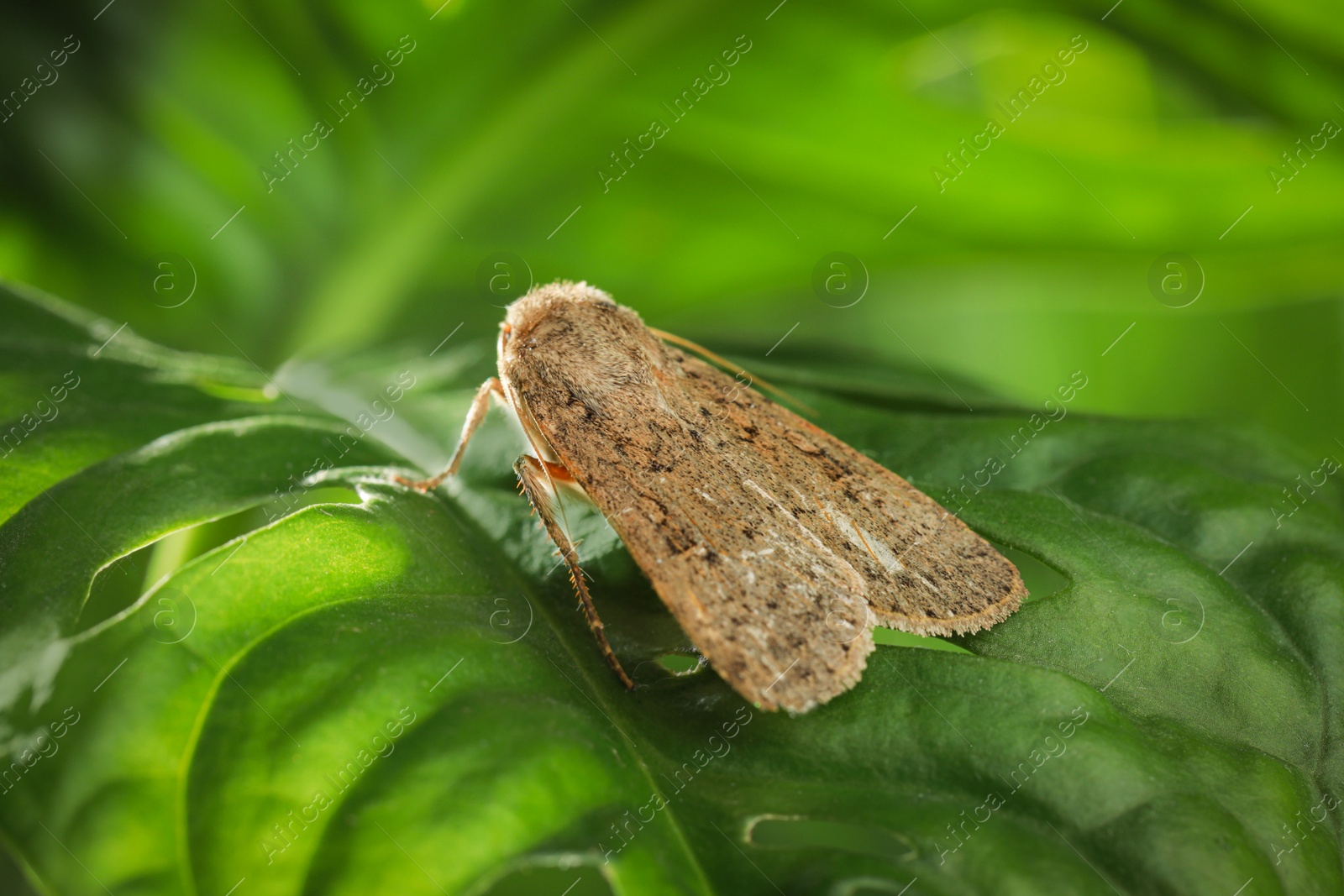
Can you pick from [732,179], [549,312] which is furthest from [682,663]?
[732,179]

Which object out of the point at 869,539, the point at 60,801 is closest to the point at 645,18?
the point at 869,539

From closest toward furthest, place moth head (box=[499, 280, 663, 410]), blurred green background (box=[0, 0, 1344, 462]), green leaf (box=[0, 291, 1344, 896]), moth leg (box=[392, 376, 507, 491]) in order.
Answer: green leaf (box=[0, 291, 1344, 896]), moth leg (box=[392, 376, 507, 491]), moth head (box=[499, 280, 663, 410]), blurred green background (box=[0, 0, 1344, 462])

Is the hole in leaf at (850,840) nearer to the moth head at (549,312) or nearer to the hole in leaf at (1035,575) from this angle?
the hole in leaf at (1035,575)

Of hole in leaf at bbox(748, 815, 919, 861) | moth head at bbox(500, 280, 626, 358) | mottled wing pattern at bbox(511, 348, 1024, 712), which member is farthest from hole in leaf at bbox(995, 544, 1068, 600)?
moth head at bbox(500, 280, 626, 358)

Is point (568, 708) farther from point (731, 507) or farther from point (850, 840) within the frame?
point (731, 507)

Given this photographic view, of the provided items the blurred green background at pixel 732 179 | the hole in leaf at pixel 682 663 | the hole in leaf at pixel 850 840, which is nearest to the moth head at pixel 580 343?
the hole in leaf at pixel 682 663

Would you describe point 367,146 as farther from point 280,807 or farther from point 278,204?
point 280,807

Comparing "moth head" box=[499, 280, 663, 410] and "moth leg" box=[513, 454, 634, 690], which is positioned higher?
"moth head" box=[499, 280, 663, 410]

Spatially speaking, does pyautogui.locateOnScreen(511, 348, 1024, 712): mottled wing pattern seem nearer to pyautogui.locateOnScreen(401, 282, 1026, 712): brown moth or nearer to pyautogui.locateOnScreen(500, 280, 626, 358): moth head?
pyautogui.locateOnScreen(401, 282, 1026, 712): brown moth
